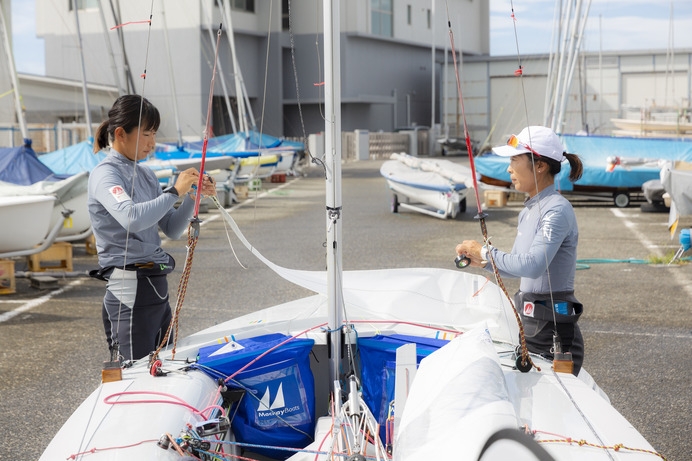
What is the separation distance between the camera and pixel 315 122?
37281 mm

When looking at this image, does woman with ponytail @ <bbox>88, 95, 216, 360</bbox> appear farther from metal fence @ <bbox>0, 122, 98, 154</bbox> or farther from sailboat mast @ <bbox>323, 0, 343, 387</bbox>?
metal fence @ <bbox>0, 122, 98, 154</bbox>

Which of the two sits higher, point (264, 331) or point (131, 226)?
point (131, 226)

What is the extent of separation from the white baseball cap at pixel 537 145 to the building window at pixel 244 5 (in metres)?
30.2

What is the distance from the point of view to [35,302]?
7.48 meters

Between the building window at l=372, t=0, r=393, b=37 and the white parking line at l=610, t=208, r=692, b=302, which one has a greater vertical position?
the building window at l=372, t=0, r=393, b=37

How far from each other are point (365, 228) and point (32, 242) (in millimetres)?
5523

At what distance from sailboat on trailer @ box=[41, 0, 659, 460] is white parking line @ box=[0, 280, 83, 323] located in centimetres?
409

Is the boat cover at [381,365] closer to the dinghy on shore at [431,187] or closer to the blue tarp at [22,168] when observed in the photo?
the blue tarp at [22,168]

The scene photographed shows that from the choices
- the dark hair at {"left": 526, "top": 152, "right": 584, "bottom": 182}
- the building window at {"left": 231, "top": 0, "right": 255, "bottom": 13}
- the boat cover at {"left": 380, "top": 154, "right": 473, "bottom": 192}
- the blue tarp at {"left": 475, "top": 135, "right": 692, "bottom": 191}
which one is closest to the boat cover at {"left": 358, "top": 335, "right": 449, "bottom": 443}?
the dark hair at {"left": 526, "top": 152, "right": 584, "bottom": 182}

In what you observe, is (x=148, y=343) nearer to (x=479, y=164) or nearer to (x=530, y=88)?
(x=479, y=164)

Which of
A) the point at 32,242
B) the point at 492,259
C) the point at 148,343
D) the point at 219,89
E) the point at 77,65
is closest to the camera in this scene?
the point at 492,259

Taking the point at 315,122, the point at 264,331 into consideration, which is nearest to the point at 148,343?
the point at 264,331

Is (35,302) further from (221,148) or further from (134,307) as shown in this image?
(221,148)

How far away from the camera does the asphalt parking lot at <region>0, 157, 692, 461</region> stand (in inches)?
183
